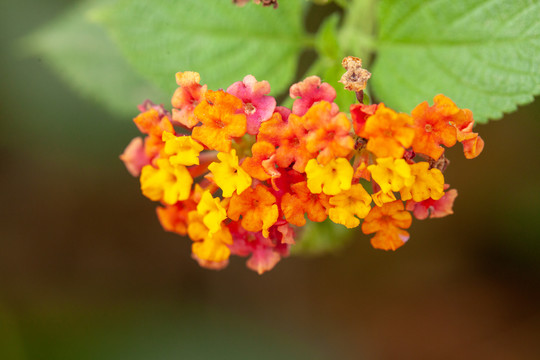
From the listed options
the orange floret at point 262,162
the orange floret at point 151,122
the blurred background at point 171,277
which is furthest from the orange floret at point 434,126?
the blurred background at point 171,277

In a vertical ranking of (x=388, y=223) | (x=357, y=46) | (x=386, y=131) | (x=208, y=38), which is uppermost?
(x=208, y=38)

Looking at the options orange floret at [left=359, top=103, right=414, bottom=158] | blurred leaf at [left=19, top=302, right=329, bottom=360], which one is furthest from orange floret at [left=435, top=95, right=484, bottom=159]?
blurred leaf at [left=19, top=302, right=329, bottom=360]

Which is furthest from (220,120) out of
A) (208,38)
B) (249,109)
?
(208,38)

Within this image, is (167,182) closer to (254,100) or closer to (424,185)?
(254,100)

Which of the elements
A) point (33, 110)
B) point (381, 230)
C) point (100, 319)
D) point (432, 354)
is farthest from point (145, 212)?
point (381, 230)

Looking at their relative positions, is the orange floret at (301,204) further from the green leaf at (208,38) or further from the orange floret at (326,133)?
the green leaf at (208,38)

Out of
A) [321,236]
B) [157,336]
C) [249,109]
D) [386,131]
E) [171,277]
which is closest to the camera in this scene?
[386,131]
